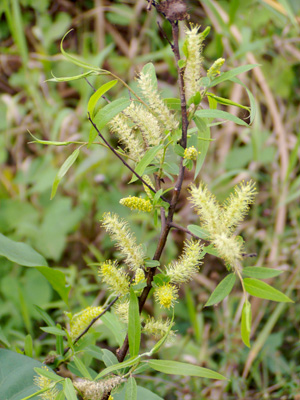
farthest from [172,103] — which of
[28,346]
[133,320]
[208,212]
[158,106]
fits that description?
[28,346]

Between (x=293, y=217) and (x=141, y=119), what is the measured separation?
42.9 inches

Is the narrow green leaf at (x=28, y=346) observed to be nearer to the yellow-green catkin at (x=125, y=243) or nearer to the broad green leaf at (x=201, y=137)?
the yellow-green catkin at (x=125, y=243)

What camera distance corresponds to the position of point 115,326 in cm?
56

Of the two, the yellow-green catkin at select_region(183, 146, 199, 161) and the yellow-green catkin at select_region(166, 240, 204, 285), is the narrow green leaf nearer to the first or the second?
the yellow-green catkin at select_region(166, 240, 204, 285)

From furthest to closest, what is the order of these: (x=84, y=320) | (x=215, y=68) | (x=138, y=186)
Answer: (x=138, y=186)
(x=84, y=320)
(x=215, y=68)

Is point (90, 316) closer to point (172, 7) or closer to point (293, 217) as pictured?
point (172, 7)

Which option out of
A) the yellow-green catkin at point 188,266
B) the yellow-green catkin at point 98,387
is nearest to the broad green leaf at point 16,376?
the yellow-green catkin at point 98,387

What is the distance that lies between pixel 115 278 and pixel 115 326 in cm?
13

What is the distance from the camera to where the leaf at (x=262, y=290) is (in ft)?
1.31

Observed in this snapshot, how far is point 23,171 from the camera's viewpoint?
61.9 inches

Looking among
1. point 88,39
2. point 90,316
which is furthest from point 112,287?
point 88,39

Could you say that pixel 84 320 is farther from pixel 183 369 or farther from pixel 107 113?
pixel 107 113

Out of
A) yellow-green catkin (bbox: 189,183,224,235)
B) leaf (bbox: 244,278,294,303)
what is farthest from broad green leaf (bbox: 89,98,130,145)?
leaf (bbox: 244,278,294,303)

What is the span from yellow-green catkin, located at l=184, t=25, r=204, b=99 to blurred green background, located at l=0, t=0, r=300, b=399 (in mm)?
633
